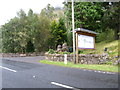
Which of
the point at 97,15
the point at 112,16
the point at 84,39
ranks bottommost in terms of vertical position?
the point at 84,39

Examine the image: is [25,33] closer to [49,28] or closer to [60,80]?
[49,28]

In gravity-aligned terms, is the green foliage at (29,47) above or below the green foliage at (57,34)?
below

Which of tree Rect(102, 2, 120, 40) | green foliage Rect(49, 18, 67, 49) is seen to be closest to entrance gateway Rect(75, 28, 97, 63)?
tree Rect(102, 2, 120, 40)

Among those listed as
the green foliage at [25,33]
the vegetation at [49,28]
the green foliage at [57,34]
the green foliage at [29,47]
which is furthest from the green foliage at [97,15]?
the green foliage at [29,47]

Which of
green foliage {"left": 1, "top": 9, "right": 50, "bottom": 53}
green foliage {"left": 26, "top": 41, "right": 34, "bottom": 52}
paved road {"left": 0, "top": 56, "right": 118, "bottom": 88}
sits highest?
green foliage {"left": 1, "top": 9, "right": 50, "bottom": 53}

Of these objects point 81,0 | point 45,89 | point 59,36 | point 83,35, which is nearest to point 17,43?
point 59,36

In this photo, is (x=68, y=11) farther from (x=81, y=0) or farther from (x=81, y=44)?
(x=81, y=44)

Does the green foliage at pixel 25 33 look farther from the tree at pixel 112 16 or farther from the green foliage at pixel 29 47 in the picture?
the tree at pixel 112 16

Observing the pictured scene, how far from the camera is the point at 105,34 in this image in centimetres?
2180

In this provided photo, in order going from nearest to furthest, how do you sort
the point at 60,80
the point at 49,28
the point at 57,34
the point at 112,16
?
the point at 60,80
the point at 112,16
the point at 49,28
the point at 57,34

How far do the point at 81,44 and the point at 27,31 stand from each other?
14476 mm

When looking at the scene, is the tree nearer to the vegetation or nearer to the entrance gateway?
the vegetation

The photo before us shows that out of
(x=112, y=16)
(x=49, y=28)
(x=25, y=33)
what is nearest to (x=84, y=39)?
(x=112, y=16)

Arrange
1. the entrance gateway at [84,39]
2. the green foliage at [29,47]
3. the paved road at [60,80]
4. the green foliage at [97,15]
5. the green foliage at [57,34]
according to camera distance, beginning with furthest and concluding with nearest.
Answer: the green foliage at [57,34] → the green foliage at [29,47] → the green foliage at [97,15] → the entrance gateway at [84,39] → the paved road at [60,80]
